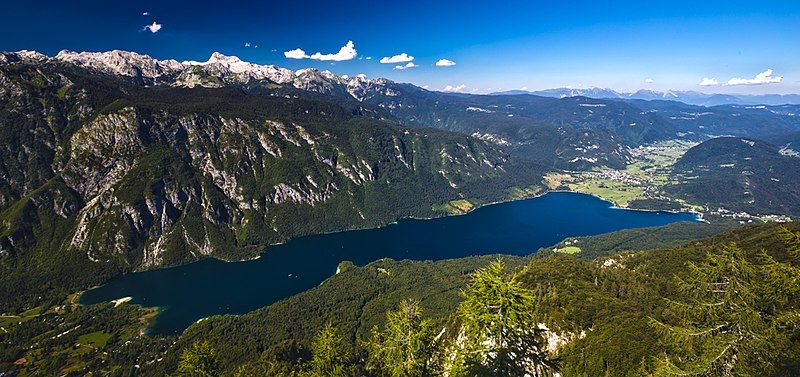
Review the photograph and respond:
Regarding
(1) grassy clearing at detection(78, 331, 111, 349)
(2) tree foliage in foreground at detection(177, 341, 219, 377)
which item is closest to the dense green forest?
(2) tree foliage in foreground at detection(177, 341, 219, 377)

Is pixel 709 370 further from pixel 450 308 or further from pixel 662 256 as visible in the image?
pixel 450 308

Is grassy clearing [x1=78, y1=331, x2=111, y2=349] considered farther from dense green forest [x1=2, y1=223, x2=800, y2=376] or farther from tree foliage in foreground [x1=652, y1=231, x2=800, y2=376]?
tree foliage in foreground [x1=652, y1=231, x2=800, y2=376]

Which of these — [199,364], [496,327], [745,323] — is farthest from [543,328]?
[745,323]

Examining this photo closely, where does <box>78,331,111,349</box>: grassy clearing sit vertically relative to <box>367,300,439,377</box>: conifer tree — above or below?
below

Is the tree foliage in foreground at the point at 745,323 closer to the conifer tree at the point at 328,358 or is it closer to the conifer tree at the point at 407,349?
the conifer tree at the point at 407,349

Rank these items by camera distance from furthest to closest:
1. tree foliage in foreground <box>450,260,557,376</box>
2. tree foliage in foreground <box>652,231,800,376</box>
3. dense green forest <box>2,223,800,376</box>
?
1. tree foliage in foreground <box>450,260,557,376</box>
2. dense green forest <box>2,223,800,376</box>
3. tree foliage in foreground <box>652,231,800,376</box>
